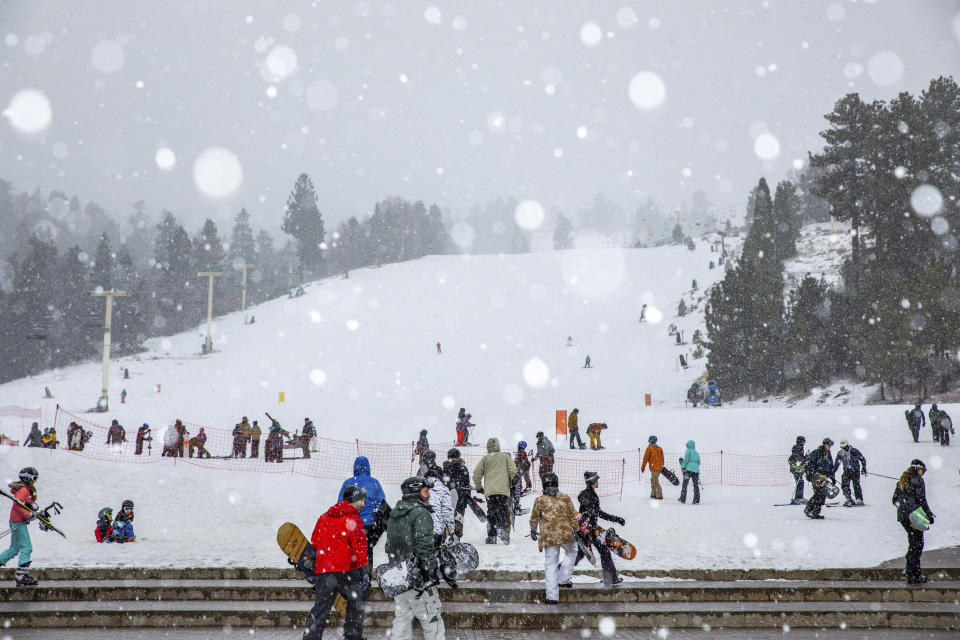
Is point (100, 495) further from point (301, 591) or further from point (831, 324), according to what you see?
point (831, 324)

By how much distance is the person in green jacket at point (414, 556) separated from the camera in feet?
19.5

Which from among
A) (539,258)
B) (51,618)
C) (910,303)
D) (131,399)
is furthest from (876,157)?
(539,258)

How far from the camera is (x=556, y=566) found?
26.1 feet

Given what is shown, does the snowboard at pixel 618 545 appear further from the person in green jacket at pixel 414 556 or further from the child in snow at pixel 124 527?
the child in snow at pixel 124 527

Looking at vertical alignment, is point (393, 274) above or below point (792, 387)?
above

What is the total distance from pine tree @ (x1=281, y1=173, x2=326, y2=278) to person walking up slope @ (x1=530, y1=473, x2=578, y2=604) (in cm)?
8439

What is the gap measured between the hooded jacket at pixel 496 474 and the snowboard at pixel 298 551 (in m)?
4.89

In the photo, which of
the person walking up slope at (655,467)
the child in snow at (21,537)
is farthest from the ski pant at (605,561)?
the person walking up slope at (655,467)

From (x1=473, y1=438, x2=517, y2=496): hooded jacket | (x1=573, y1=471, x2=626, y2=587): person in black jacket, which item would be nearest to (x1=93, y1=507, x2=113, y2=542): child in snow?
(x1=473, y1=438, x2=517, y2=496): hooded jacket

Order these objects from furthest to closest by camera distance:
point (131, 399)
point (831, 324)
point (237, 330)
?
point (237, 330)
point (131, 399)
point (831, 324)

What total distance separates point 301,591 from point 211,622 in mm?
1202

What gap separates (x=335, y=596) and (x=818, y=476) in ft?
35.5

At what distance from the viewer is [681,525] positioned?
500 inches

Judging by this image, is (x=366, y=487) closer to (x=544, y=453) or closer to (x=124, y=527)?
(x=124, y=527)
